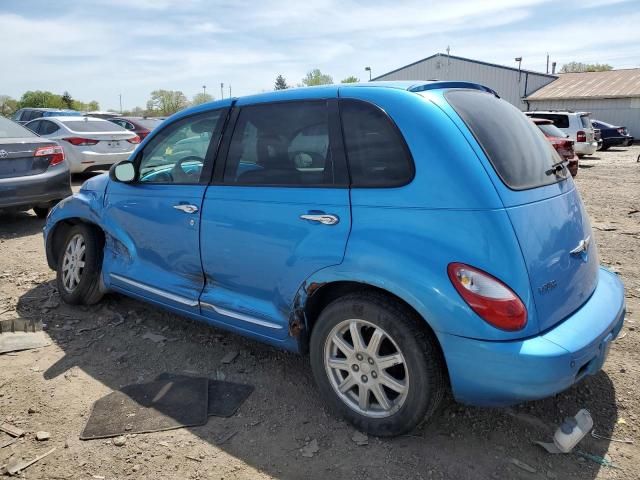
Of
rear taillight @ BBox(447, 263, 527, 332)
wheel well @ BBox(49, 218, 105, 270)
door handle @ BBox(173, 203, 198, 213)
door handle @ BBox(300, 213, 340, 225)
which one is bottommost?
wheel well @ BBox(49, 218, 105, 270)

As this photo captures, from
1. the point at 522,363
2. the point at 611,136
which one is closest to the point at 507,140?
the point at 522,363

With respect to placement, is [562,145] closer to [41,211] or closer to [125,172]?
[41,211]

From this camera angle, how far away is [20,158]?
6848 millimetres

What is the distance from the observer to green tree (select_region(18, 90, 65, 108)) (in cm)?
6519

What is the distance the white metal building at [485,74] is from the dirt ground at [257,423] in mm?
35646

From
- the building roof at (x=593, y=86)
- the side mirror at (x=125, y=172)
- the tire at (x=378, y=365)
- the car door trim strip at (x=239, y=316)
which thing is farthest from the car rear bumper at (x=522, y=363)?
the building roof at (x=593, y=86)

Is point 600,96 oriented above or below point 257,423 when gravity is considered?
above

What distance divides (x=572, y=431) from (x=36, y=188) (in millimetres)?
6863

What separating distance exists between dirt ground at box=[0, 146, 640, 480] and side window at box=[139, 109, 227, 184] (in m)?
1.22

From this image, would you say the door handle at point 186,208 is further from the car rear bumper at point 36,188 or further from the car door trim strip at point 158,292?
the car rear bumper at point 36,188

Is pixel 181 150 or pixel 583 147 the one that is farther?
pixel 583 147

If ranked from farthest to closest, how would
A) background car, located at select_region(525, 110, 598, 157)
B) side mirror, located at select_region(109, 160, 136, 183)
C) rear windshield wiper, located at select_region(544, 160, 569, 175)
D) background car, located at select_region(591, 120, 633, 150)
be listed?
background car, located at select_region(591, 120, 633, 150), background car, located at select_region(525, 110, 598, 157), side mirror, located at select_region(109, 160, 136, 183), rear windshield wiper, located at select_region(544, 160, 569, 175)

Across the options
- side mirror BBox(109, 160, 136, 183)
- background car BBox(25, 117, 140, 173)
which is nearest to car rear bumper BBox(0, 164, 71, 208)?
background car BBox(25, 117, 140, 173)

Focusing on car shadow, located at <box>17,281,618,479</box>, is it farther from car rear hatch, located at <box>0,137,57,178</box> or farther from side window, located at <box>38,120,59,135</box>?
side window, located at <box>38,120,59,135</box>
